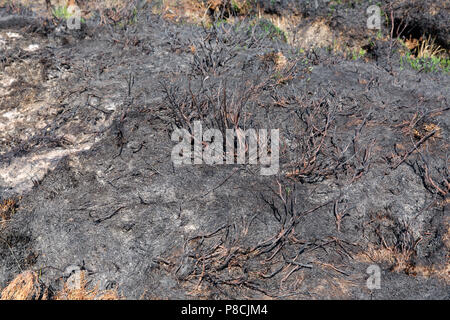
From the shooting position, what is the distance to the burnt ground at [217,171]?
7.66ft

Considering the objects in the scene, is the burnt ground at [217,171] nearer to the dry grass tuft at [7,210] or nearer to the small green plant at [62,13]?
the dry grass tuft at [7,210]

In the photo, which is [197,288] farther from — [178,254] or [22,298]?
[22,298]

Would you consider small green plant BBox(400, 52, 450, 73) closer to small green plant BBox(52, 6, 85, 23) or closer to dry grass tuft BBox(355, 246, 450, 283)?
dry grass tuft BBox(355, 246, 450, 283)

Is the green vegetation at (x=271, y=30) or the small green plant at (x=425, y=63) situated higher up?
the green vegetation at (x=271, y=30)

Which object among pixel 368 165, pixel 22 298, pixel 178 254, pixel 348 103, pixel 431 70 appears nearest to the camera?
pixel 22 298

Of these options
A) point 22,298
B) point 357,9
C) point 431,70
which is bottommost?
point 22,298

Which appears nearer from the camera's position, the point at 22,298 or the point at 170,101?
the point at 22,298

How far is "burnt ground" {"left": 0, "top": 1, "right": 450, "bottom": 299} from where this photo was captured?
2.33 meters

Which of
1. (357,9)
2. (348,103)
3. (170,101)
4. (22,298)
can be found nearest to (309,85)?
(348,103)

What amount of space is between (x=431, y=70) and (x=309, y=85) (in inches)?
51.8

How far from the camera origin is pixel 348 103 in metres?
3.37

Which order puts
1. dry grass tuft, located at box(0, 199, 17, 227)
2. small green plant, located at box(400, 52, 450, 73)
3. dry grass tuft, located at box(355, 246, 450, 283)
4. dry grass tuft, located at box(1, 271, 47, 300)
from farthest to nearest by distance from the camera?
small green plant, located at box(400, 52, 450, 73) → dry grass tuft, located at box(0, 199, 17, 227) → dry grass tuft, located at box(355, 246, 450, 283) → dry grass tuft, located at box(1, 271, 47, 300)

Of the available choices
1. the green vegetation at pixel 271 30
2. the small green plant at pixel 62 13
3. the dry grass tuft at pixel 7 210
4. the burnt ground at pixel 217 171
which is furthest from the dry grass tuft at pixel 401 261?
the small green plant at pixel 62 13

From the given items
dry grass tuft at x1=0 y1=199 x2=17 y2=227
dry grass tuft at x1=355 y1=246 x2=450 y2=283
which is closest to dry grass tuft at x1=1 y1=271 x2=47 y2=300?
dry grass tuft at x1=0 y1=199 x2=17 y2=227
